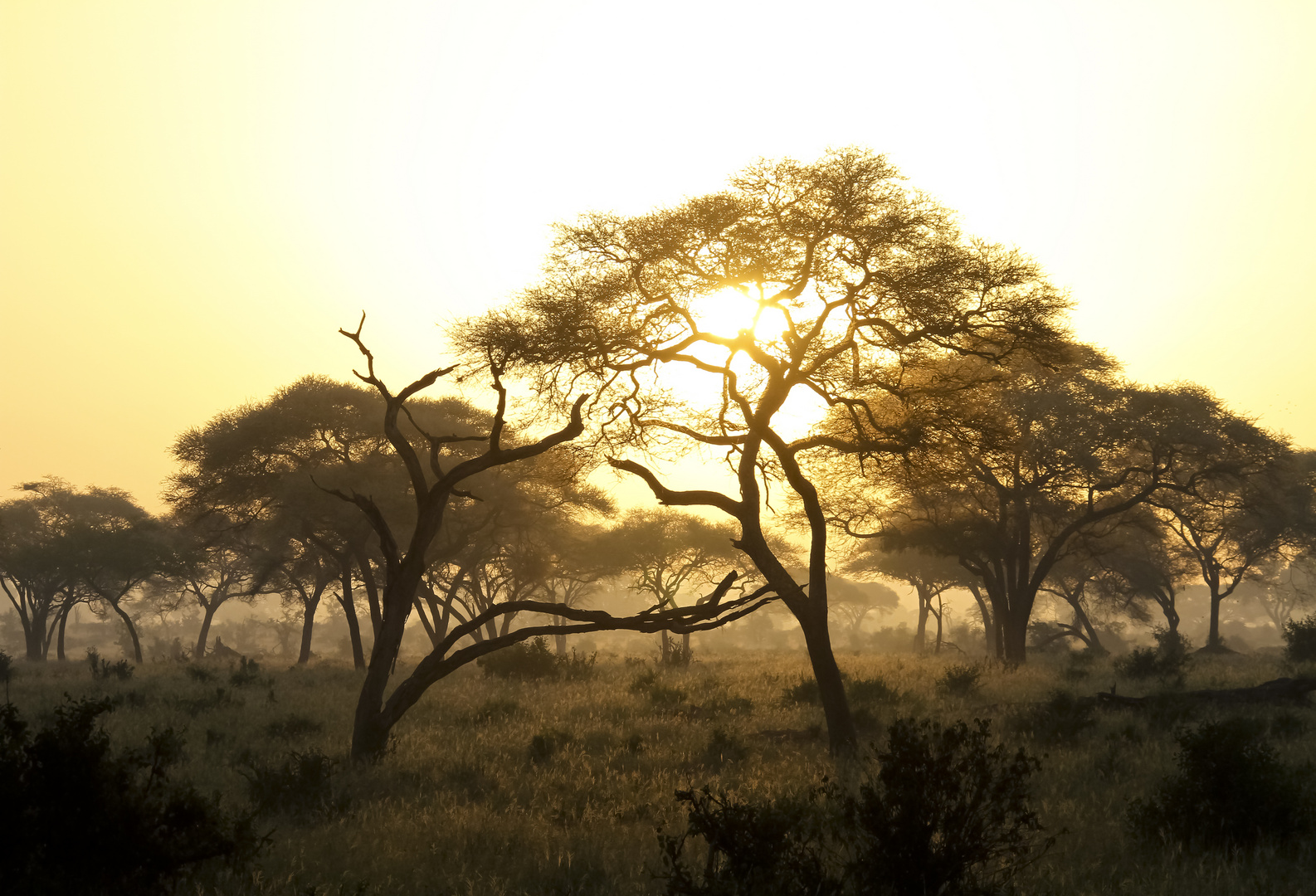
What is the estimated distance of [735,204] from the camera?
44.3 ft

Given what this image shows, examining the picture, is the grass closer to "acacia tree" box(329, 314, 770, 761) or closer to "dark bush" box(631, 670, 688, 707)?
"dark bush" box(631, 670, 688, 707)

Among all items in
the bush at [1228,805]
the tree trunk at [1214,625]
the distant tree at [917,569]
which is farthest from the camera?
the distant tree at [917,569]

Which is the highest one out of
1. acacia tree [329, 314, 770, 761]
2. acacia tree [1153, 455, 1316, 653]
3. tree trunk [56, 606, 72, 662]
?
acacia tree [1153, 455, 1316, 653]

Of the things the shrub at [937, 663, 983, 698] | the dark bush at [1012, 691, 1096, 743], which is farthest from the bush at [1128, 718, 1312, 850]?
the shrub at [937, 663, 983, 698]

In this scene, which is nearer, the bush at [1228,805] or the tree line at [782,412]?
the bush at [1228,805]

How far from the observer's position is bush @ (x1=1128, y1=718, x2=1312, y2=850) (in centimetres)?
743

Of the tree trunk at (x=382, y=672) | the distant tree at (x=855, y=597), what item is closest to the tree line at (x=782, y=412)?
the tree trunk at (x=382, y=672)

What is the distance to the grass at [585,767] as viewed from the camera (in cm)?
668

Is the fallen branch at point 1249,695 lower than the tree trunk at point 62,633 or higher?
higher

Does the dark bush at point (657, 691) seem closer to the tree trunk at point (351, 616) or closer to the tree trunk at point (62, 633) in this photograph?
the tree trunk at point (351, 616)

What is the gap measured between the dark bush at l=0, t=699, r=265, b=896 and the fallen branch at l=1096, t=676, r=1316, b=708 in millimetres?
13404

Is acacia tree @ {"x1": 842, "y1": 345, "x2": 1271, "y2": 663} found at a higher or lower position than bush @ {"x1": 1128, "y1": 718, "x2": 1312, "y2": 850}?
higher

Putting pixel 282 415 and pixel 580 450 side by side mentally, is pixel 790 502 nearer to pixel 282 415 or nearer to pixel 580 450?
pixel 580 450

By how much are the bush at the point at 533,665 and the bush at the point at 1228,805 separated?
54.2 ft
